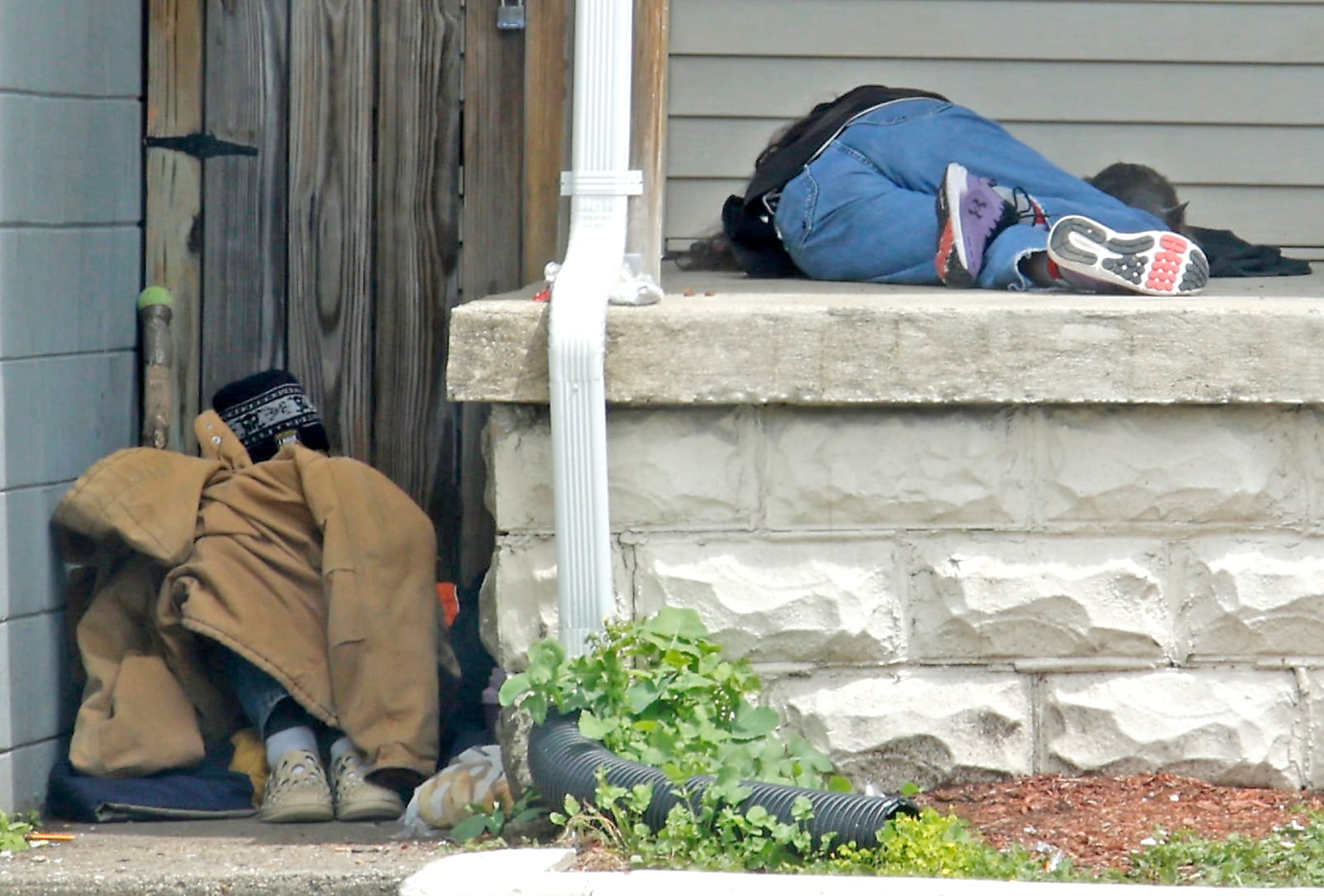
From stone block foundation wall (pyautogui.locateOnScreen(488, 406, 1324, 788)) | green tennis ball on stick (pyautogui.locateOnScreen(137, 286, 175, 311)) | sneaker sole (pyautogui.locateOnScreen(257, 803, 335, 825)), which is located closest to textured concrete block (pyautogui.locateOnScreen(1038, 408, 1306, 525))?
stone block foundation wall (pyautogui.locateOnScreen(488, 406, 1324, 788))

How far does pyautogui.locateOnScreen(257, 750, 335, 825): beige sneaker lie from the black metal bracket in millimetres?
1549

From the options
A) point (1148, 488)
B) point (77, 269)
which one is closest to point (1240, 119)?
point (1148, 488)

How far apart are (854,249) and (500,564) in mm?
1249

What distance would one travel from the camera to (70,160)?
3.53 m

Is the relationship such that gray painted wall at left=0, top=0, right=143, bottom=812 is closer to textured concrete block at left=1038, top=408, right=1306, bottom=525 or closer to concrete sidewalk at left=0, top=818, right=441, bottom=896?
concrete sidewalk at left=0, top=818, right=441, bottom=896

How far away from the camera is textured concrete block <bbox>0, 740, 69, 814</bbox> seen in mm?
3295

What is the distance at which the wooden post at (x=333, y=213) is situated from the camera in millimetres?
4047

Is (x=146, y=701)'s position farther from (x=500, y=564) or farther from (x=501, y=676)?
(x=500, y=564)

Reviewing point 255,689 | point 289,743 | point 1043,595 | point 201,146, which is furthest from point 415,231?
point 1043,595

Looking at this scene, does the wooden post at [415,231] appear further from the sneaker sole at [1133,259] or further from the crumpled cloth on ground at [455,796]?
the sneaker sole at [1133,259]

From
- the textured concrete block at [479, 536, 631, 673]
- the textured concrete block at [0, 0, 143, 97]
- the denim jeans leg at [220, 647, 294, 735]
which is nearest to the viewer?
the textured concrete block at [479, 536, 631, 673]

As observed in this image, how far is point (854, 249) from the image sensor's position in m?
3.76

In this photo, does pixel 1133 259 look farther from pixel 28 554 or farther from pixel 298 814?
pixel 28 554

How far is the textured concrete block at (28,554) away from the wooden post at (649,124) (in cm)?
137
